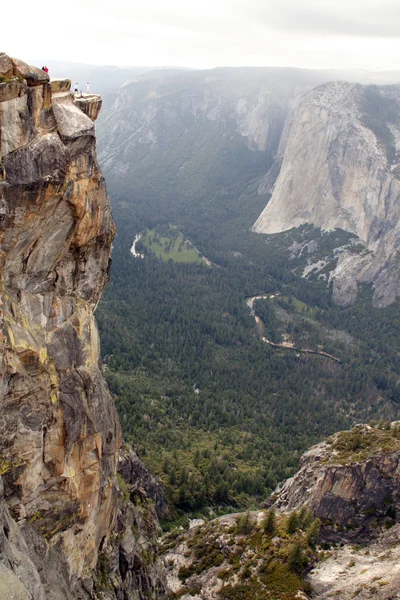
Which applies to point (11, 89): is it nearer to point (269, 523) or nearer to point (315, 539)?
point (269, 523)

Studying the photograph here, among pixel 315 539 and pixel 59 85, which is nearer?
pixel 59 85

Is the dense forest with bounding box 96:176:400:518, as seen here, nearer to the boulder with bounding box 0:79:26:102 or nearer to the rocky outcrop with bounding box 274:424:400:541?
the rocky outcrop with bounding box 274:424:400:541

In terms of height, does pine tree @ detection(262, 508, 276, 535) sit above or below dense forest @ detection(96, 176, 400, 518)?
above

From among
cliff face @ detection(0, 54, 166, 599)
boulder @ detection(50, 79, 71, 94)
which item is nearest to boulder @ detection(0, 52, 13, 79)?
cliff face @ detection(0, 54, 166, 599)

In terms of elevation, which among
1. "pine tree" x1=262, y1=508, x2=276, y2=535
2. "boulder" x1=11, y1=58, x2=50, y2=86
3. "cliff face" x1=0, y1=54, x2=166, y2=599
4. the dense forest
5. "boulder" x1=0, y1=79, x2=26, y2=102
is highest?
"boulder" x1=11, y1=58, x2=50, y2=86

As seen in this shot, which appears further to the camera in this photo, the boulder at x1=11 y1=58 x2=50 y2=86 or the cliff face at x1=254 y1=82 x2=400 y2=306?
the cliff face at x1=254 y1=82 x2=400 y2=306

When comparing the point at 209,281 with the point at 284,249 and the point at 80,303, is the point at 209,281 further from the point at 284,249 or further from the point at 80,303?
A: the point at 80,303

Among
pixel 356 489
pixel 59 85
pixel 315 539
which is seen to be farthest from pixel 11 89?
pixel 356 489
